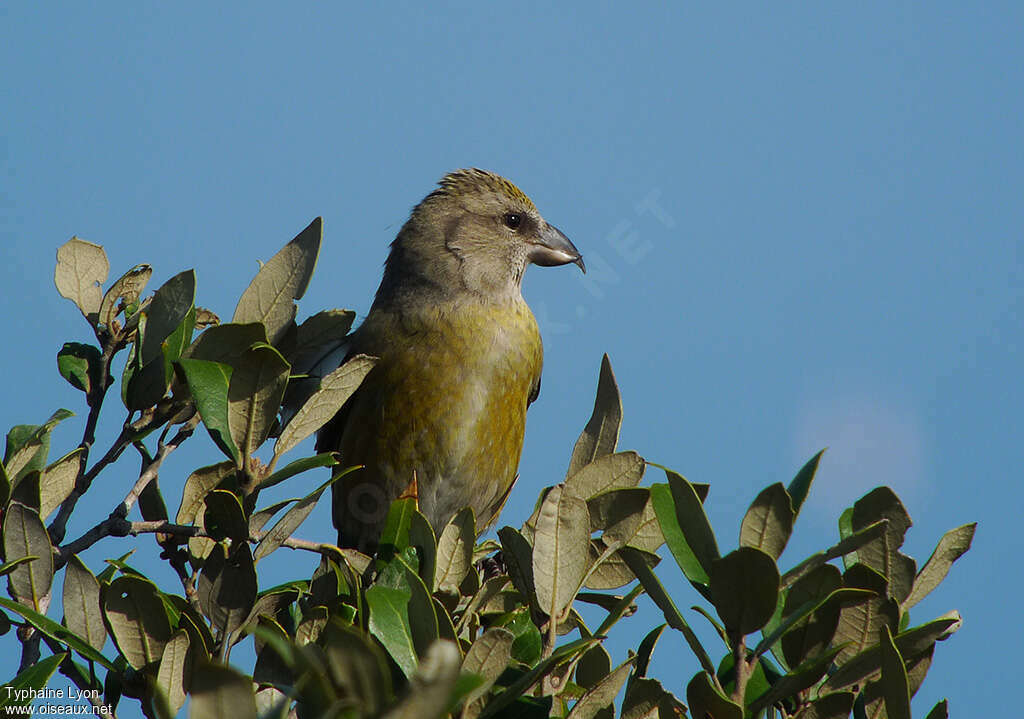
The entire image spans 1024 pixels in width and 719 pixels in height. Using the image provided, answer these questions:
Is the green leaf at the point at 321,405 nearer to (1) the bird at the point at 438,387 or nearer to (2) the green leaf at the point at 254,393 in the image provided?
(2) the green leaf at the point at 254,393

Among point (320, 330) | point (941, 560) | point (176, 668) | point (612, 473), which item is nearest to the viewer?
point (176, 668)

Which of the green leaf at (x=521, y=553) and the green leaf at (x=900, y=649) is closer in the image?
the green leaf at (x=900, y=649)

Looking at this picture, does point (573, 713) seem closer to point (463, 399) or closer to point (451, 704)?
point (451, 704)

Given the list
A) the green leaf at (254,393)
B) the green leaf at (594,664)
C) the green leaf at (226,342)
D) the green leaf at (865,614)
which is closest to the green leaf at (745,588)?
the green leaf at (865,614)

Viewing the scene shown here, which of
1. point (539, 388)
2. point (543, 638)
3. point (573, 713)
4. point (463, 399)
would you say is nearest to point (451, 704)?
point (573, 713)

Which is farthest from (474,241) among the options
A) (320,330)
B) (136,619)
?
(136,619)

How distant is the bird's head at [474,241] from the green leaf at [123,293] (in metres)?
1.98

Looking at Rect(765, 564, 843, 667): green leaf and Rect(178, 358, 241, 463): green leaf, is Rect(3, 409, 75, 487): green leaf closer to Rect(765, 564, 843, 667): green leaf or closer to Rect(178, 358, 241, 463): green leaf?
Rect(178, 358, 241, 463): green leaf

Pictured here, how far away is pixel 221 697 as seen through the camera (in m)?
1.13

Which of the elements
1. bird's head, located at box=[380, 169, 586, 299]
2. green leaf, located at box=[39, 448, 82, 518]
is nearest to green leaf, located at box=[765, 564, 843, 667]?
green leaf, located at box=[39, 448, 82, 518]

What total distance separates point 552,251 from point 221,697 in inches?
155

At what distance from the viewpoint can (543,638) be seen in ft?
6.42

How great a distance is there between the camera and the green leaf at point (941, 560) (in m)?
1.99

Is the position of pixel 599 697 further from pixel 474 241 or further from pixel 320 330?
pixel 474 241
